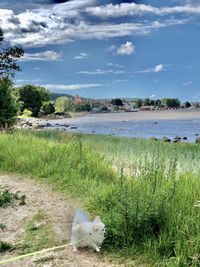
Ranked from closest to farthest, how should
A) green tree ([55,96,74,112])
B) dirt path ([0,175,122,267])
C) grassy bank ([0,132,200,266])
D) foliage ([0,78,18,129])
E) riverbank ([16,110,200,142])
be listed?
1. grassy bank ([0,132,200,266])
2. dirt path ([0,175,122,267])
3. foliage ([0,78,18,129])
4. riverbank ([16,110,200,142])
5. green tree ([55,96,74,112])

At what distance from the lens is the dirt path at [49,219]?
18.8 ft

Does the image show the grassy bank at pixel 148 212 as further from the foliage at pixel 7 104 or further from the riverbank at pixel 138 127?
the foliage at pixel 7 104

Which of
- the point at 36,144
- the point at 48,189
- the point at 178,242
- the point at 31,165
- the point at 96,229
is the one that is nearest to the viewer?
the point at 178,242

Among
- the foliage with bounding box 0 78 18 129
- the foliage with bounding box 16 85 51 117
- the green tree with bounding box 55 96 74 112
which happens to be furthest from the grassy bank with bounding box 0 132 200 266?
the green tree with bounding box 55 96 74 112

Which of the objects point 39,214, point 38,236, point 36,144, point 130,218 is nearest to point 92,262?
point 130,218

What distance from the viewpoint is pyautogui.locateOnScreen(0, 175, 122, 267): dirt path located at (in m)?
5.73

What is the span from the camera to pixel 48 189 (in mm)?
9383

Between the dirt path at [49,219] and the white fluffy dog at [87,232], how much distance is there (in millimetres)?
105

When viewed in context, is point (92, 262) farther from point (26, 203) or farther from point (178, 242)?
point (26, 203)

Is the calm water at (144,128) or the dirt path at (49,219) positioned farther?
the calm water at (144,128)

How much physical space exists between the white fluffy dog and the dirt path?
4.1 inches

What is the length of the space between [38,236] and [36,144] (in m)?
7.11

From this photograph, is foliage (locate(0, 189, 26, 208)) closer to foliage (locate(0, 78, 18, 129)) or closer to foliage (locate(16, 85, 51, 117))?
foliage (locate(0, 78, 18, 129))

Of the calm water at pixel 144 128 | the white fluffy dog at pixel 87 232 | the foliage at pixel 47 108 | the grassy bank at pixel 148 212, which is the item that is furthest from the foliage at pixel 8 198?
the foliage at pixel 47 108
